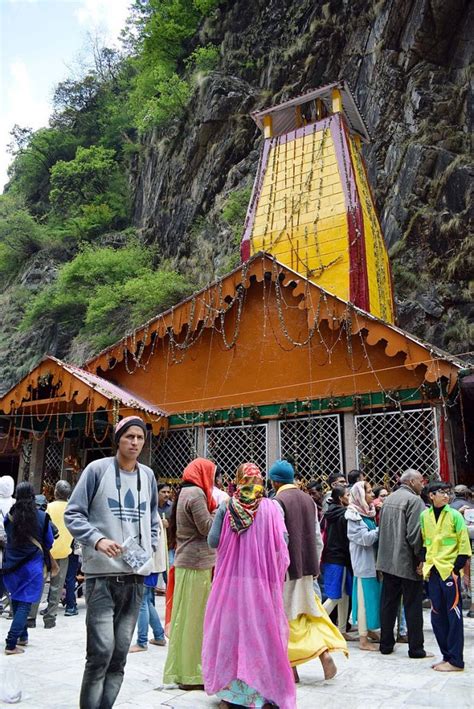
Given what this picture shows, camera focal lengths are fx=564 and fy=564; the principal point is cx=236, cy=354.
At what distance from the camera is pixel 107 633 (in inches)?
120

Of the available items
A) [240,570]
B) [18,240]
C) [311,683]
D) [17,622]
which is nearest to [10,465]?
[17,622]

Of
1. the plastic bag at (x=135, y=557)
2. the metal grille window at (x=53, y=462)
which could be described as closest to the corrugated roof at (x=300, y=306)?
the metal grille window at (x=53, y=462)

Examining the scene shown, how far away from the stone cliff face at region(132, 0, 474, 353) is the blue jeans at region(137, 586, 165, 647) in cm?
1501

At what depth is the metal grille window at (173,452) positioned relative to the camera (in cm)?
1172

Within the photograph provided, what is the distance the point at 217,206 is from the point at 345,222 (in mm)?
14502

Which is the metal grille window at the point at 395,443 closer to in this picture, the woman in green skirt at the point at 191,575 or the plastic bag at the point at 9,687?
the woman in green skirt at the point at 191,575

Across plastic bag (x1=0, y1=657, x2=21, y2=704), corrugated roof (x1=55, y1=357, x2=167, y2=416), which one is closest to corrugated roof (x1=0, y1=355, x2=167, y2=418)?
corrugated roof (x1=55, y1=357, x2=167, y2=416)

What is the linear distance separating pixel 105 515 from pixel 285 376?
7.96m

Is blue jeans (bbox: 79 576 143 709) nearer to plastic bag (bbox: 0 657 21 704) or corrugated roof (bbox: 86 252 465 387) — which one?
plastic bag (bbox: 0 657 21 704)

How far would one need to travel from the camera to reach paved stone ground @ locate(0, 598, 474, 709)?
13.1ft

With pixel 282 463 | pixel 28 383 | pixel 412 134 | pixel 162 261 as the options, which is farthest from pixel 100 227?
pixel 282 463

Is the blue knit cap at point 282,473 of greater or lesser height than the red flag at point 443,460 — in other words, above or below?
below

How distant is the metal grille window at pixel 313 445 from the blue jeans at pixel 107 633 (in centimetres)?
726

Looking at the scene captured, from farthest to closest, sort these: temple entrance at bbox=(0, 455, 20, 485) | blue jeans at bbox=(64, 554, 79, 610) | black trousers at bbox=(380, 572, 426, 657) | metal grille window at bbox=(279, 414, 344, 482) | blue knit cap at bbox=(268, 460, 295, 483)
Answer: temple entrance at bbox=(0, 455, 20, 485) → metal grille window at bbox=(279, 414, 344, 482) → blue jeans at bbox=(64, 554, 79, 610) → black trousers at bbox=(380, 572, 426, 657) → blue knit cap at bbox=(268, 460, 295, 483)
